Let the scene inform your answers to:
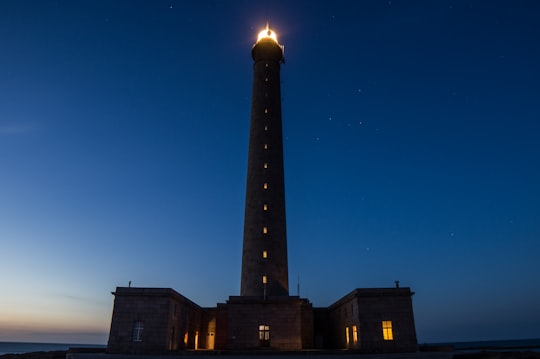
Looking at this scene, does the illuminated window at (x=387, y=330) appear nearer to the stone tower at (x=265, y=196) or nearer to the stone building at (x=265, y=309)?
the stone building at (x=265, y=309)

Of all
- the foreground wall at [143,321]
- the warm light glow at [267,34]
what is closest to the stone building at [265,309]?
the foreground wall at [143,321]

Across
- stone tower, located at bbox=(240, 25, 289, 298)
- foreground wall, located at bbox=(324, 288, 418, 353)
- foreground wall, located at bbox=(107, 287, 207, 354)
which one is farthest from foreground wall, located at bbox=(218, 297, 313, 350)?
foreground wall, located at bbox=(324, 288, 418, 353)

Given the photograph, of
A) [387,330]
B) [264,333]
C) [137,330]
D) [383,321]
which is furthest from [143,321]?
[387,330]

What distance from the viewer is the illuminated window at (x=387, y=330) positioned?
28984 mm

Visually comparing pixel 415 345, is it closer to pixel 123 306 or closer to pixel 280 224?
pixel 280 224

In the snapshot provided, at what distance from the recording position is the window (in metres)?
28.8

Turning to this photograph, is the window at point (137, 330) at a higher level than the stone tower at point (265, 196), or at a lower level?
lower

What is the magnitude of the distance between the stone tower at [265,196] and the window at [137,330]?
1198 cm

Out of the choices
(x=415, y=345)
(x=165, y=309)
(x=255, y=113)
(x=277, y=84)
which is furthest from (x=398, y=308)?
(x=277, y=84)

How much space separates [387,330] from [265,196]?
18.1 m

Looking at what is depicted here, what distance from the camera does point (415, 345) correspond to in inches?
1121

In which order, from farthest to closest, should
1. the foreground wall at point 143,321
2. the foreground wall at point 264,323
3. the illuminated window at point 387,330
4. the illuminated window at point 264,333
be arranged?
the illuminated window at point 264,333 < the foreground wall at point 264,323 < the illuminated window at point 387,330 < the foreground wall at point 143,321

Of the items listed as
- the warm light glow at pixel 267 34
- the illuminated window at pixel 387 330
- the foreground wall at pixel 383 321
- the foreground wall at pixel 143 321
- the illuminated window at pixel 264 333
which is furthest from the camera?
the warm light glow at pixel 267 34

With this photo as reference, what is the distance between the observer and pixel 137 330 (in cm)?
2900
